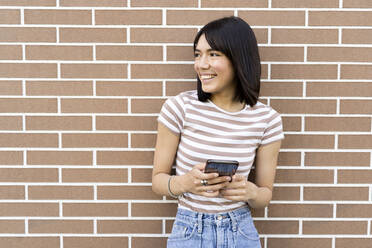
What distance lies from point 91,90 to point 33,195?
0.71m

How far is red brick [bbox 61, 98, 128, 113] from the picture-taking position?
2.24 meters

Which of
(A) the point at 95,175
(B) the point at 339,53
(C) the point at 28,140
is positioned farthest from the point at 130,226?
(B) the point at 339,53

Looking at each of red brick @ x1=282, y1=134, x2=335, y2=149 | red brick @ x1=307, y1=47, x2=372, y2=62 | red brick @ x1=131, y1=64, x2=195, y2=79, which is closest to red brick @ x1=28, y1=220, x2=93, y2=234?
red brick @ x1=131, y1=64, x2=195, y2=79

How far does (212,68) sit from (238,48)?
15cm

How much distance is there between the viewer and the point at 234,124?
6.18 ft

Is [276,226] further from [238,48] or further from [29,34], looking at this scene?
[29,34]

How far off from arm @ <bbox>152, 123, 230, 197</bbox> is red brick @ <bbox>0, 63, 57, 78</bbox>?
0.76m

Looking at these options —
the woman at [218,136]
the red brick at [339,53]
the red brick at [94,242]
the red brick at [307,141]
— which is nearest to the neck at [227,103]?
the woman at [218,136]

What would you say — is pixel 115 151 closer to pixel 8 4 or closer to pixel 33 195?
pixel 33 195

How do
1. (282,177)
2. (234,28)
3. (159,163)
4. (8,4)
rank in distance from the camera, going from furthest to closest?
(282,177) → (8,4) → (159,163) → (234,28)

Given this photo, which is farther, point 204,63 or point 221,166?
point 204,63

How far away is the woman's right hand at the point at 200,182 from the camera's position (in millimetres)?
1712

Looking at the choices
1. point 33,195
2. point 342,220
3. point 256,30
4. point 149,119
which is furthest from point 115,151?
point 342,220

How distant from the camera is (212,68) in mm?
1834
